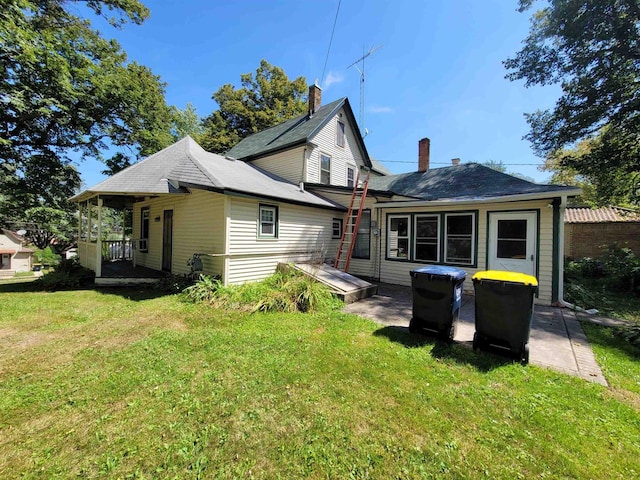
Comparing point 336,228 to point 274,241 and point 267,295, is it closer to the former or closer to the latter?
point 274,241

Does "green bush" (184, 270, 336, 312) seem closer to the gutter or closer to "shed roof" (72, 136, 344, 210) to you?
"shed roof" (72, 136, 344, 210)

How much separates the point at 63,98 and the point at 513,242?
67.1 feet

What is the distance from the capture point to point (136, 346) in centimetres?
425

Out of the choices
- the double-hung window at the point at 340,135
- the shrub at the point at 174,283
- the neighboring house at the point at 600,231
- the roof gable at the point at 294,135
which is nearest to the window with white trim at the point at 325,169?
the double-hung window at the point at 340,135

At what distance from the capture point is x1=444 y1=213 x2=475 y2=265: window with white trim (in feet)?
27.9

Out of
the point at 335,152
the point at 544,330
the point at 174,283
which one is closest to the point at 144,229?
the point at 174,283

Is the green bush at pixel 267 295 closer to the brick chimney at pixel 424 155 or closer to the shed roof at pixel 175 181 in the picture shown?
the shed roof at pixel 175 181

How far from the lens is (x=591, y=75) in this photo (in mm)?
9945

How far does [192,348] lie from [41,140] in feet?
61.6

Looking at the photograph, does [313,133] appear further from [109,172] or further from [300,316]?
[109,172]

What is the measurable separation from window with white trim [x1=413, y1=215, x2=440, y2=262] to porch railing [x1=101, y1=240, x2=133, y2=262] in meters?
12.9

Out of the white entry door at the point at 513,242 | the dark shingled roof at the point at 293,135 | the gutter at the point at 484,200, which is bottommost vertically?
the white entry door at the point at 513,242

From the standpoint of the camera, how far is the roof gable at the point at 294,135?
13488 millimetres

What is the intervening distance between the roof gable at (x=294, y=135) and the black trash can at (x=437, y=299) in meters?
10.2
